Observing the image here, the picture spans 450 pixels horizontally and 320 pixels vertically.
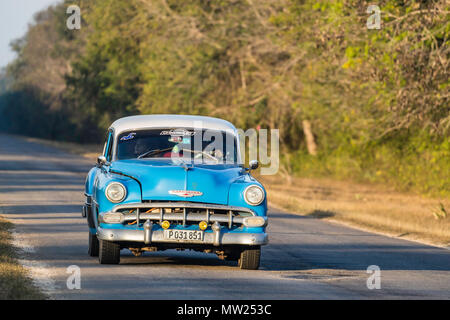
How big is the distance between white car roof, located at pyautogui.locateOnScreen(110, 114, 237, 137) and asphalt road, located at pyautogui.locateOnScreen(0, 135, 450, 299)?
178 cm

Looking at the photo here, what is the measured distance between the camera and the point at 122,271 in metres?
10.5

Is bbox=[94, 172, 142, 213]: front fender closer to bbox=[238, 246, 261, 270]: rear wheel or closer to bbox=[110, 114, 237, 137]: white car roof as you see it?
bbox=[110, 114, 237, 137]: white car roof

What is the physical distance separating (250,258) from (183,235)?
1.08 metres

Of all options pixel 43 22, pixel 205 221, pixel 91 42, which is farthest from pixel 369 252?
pixel 43 22

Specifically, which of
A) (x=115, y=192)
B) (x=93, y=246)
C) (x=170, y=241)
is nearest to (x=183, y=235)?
(x=170, y=241)

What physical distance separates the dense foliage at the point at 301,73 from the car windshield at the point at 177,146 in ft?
29.2

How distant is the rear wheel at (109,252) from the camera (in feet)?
36.0

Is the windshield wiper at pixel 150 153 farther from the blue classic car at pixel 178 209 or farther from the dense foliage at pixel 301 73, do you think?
the dense foliage at pixel 301 73

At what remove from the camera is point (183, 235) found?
1051cm

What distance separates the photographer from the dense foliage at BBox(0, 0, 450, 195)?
21.4m

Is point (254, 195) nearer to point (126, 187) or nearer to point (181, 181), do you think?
point (181, 181)

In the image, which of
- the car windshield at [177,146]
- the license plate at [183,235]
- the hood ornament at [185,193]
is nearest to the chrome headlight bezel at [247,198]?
the hood ornament at [185,193]

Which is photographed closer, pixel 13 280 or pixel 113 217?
pixel 13 280
